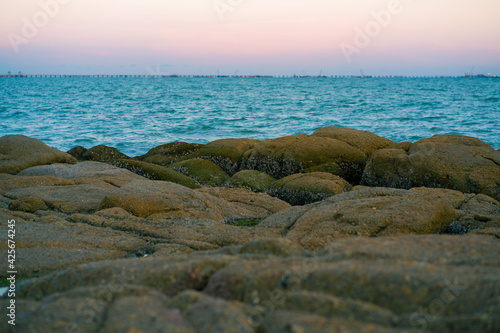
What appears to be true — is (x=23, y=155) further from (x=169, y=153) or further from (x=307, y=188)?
(x=307, y=188)

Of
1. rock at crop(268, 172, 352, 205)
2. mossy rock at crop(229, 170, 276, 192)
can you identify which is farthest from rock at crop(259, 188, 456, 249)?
mossy rock at crop(229, 170, 276, 192)

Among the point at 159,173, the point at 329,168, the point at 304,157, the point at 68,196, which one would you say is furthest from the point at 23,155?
the point at 329,168

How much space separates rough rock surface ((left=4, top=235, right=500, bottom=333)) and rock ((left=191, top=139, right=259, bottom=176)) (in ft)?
29.8

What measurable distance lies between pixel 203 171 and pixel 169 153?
3.00m

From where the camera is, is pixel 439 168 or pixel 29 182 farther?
pixel 439 168

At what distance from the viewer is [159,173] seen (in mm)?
10477

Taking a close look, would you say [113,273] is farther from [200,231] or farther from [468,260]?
[200,231]

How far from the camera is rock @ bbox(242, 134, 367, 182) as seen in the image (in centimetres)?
1069

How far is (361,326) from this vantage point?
1913 mm

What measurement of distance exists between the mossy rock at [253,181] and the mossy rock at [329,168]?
1158 millimetres

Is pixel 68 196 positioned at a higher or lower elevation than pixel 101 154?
higher

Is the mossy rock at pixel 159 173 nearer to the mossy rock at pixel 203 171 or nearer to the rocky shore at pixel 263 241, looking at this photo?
the rocky shore at pixel 263 241

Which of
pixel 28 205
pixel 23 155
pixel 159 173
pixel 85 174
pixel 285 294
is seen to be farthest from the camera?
pixel 23 155

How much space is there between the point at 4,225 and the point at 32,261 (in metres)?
1.32
